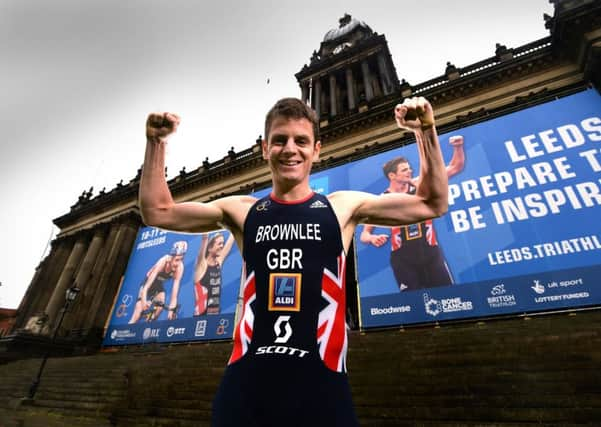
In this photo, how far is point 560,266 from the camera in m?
8.44

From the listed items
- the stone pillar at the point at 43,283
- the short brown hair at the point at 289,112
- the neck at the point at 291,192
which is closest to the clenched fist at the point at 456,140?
the short brown hair at the point at 289,112

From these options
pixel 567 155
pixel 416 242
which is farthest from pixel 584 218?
pixel 416 242

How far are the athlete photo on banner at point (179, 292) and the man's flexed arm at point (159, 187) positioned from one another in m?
13.3

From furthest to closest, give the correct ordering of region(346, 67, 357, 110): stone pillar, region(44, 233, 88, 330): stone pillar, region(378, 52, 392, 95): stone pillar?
region(378, 52, 392, 95): stone pillar, region(346, 67, 357, 110): stone pillar, region(44, 233, 88, 330): stone pillar

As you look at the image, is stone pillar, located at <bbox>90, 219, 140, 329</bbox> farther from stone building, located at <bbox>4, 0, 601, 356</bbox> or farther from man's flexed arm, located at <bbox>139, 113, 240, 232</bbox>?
man's flexed arm, located at <bbox>139, 113, 240, 232</bbox>

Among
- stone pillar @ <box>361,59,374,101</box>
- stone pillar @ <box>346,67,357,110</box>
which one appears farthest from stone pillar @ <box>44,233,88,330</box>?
stone pillar @ <box>361,59,374,101</box>

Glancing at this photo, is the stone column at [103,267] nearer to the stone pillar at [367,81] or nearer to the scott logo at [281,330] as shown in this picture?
the stone pillar at [367,81]

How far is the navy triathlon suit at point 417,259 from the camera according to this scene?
33.5ft

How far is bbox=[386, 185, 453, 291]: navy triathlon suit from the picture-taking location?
10.2 metres

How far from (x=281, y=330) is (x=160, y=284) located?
1830 cm

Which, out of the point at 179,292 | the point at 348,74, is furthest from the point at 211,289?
the point at 348,74

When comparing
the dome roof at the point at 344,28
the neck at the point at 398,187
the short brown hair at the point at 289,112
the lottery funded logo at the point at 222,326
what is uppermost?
the dome roof at the point at 344,28

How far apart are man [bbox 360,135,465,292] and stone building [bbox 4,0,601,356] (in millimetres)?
1904

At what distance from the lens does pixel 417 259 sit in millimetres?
10773
